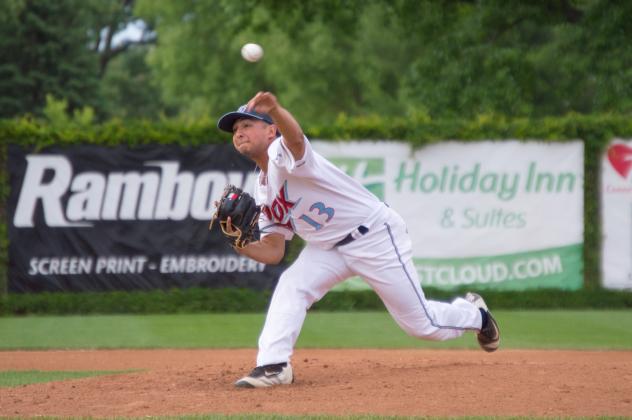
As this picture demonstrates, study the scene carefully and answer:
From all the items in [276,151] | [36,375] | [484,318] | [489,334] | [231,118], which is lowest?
[36,375]

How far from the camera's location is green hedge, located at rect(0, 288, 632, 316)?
42.7ft

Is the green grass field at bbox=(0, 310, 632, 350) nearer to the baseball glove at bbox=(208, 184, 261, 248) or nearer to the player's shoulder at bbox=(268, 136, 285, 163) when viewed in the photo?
the baseball glove at bbox=(208, 184, 261, 248)

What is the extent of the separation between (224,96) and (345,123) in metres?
20.2

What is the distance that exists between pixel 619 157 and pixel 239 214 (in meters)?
8.86

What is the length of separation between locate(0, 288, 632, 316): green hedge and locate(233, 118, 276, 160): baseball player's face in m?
7.08

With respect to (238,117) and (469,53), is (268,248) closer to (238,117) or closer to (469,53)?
(238,117)

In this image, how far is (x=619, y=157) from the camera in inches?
540

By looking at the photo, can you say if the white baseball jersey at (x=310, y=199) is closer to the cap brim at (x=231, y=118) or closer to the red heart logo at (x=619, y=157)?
the cap brim at (x=231, y=118)

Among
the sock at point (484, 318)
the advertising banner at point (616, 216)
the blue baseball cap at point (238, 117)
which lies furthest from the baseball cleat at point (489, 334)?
the advertising banner at point (616, 216)

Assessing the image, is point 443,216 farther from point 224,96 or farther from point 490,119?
point 224,96

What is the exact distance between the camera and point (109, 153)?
1334 centimetres

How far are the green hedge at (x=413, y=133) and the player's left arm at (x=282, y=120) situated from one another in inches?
302

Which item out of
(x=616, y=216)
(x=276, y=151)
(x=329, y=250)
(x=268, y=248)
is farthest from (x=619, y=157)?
(x=276, y=151)

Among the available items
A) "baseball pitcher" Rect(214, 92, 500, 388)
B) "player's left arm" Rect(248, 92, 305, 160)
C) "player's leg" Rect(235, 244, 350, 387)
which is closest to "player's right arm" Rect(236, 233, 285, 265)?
"baseball pitcher" Rect(214, 92, 500, 388)
